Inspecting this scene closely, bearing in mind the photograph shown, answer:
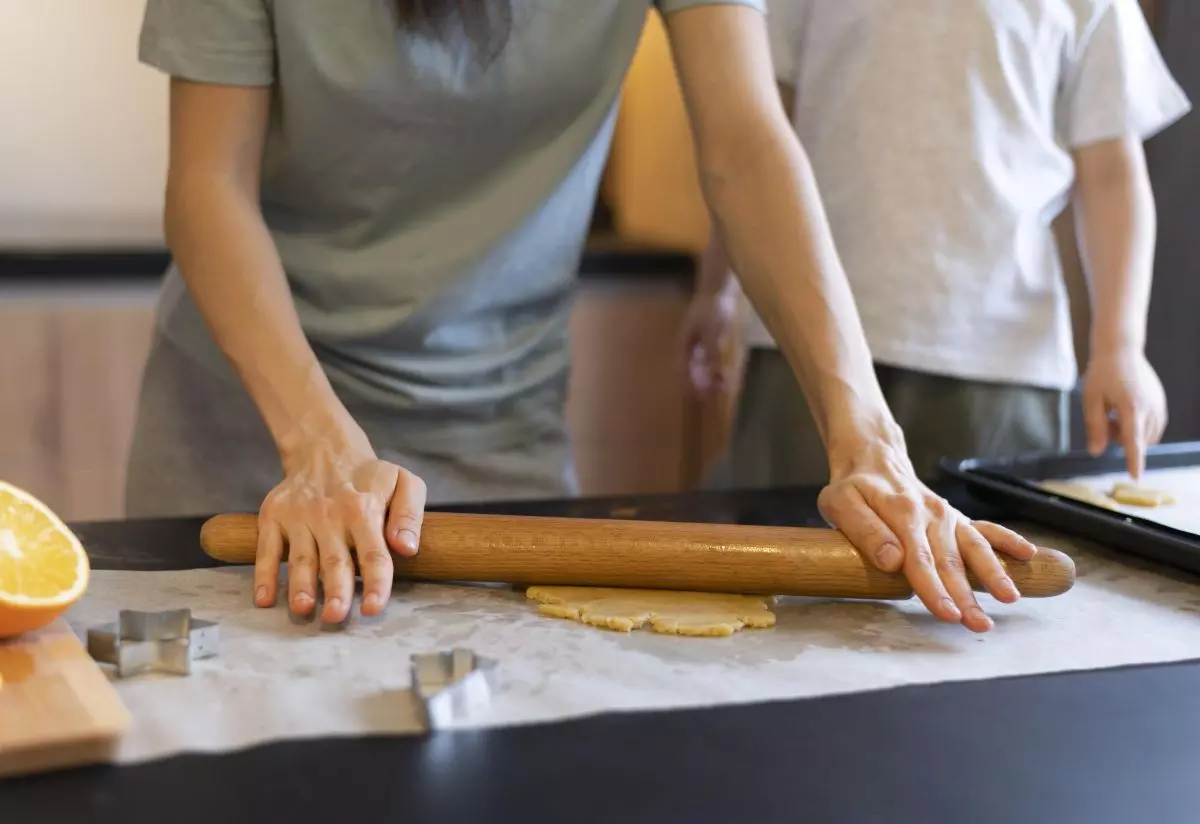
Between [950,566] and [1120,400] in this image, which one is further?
[1120,400]

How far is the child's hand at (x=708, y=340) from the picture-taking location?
5.00 ft

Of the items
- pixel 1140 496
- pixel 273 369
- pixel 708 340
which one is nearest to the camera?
pixel 273 369

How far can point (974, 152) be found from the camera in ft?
4.41

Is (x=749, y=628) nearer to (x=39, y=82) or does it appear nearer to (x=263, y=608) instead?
(x=263, y=608)

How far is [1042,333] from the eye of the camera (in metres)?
1.38

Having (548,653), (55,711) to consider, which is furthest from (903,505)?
(55,711)

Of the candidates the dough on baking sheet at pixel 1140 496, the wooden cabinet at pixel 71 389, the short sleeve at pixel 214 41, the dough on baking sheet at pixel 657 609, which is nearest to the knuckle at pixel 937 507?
the dough on baking sheet at pixel 657 609

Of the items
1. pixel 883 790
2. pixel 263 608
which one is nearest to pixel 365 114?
pixel 263 608

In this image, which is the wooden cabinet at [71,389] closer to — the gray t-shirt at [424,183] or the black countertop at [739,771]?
the gray t-shirt at [424,183]

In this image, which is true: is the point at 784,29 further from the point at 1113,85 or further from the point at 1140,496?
the point at 1140,496

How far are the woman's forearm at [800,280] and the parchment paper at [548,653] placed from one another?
0.17m

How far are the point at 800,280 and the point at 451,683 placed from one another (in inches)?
18.7

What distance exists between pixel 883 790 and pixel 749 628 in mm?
221

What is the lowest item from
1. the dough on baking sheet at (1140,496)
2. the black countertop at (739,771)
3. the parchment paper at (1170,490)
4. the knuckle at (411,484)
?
the black countertop at (739,771)
